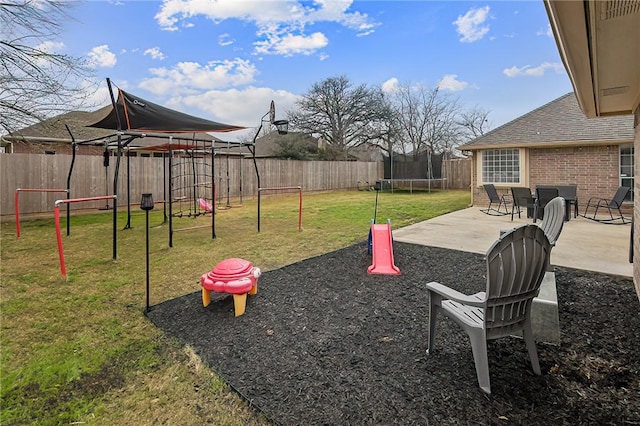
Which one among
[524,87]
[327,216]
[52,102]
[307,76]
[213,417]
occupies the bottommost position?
[213,417]

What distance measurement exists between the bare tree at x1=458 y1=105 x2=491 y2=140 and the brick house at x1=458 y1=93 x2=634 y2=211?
15670 millimetres

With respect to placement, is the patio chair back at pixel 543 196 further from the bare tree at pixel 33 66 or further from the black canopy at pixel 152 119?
the bare tree at pixel 33 66

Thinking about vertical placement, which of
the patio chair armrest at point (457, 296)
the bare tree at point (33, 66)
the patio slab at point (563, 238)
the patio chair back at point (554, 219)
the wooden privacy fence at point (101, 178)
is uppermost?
the bare tree at point (33, 66)

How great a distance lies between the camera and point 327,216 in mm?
9539

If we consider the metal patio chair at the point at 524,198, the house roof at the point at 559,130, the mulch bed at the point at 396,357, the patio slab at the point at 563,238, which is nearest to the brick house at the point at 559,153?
the house roof at the point at 559,130

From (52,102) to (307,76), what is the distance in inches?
747

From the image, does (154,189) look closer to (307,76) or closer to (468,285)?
(468,285)

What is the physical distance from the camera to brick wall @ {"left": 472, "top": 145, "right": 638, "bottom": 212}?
29.9 feet

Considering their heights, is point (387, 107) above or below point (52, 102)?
above

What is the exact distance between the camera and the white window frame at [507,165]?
10.5 metres

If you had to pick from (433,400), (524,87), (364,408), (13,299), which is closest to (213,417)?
(364,408)

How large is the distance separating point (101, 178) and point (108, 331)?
908cm

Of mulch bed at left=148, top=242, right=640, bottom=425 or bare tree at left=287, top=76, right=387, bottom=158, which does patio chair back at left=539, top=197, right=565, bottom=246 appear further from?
bare tree at left=287, top=76, right=387, bottom=158

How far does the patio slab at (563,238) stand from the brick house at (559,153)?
2053mm
